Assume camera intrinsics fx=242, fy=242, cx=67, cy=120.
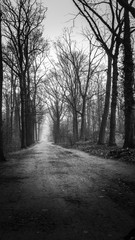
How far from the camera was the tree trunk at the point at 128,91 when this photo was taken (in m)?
14.5

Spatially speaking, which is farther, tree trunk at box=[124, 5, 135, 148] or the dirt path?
tree trunk at box=[124, 5, 135, 148]

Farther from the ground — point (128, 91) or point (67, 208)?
point (128, 91)

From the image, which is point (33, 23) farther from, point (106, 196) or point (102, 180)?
point (106, 196)

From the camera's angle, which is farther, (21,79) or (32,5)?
(21,79)

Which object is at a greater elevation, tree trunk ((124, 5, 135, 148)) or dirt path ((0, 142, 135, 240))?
tree trunk ((124, 5, 135, 148))

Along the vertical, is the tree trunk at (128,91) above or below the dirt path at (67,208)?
above

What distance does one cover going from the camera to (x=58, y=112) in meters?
50.0

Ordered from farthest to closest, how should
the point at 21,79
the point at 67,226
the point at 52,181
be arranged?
the point at 21,79, the point at 52,181, the point at 67,226

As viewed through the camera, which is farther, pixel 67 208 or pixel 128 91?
pixel 128 91

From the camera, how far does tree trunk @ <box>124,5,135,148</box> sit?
14.5 m

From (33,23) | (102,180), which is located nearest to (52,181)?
(102,180)

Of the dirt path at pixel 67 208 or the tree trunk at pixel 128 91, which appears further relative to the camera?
the tree trunk at pixel 128 91

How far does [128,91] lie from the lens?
14859 mm

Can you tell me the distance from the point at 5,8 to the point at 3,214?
20.0 metres
